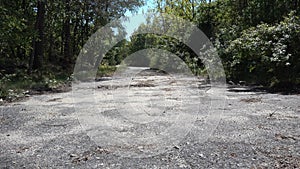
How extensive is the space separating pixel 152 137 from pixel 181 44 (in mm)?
16171

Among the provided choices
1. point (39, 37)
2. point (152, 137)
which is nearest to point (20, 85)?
point (39, 37)

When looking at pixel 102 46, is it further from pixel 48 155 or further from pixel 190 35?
pixel 48 155

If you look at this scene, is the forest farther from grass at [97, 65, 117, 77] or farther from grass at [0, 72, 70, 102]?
grass at [97, 65, 117, 77]

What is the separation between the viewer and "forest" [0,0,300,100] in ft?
26.6

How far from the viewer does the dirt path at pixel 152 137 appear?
2.44 metres

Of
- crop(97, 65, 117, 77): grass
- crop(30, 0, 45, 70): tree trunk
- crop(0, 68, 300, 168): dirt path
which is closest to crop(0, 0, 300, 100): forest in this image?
crop(30, 0, 45, 70): tree trunk

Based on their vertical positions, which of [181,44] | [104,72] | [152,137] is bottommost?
[152,137]

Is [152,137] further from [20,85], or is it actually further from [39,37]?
[39,37]

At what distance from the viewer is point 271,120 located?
396cm

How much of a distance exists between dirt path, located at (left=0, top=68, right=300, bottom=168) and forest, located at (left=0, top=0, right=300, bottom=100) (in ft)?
10.6

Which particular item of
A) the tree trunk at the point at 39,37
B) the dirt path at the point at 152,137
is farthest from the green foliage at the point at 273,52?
the tree trunk at the point at 39,37

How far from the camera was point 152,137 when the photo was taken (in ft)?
10.4

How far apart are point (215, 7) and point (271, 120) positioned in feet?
51.9

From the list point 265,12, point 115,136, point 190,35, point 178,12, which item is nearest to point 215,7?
point 190,35
